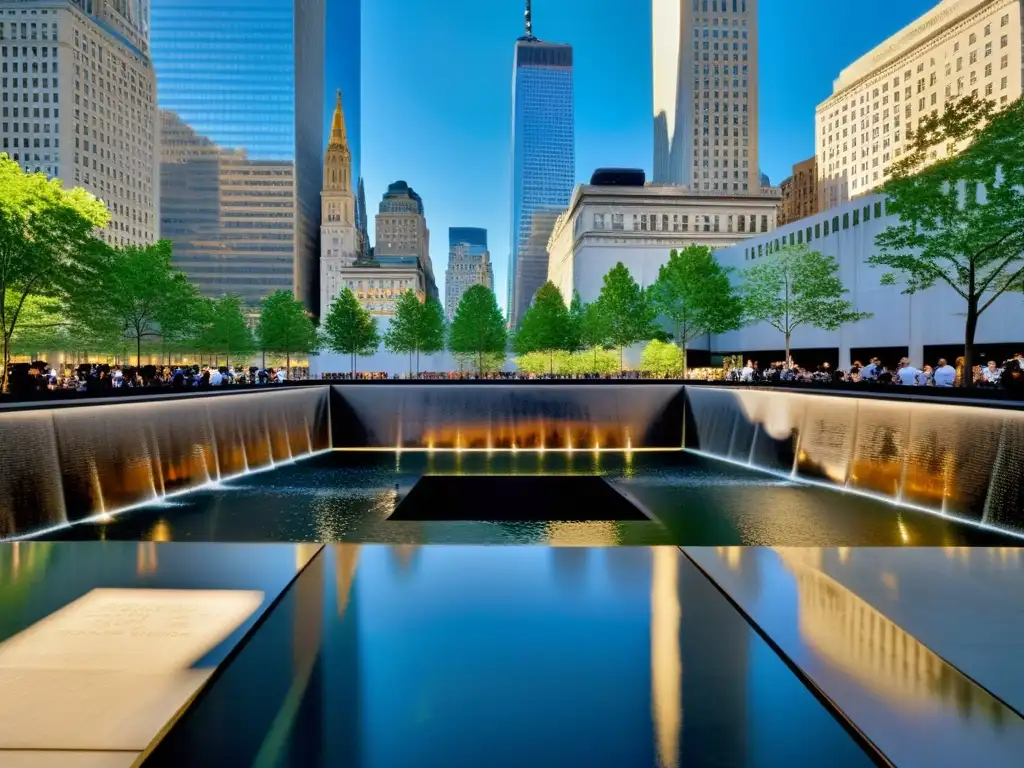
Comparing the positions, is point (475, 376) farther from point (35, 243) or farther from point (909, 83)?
point (909, 83)

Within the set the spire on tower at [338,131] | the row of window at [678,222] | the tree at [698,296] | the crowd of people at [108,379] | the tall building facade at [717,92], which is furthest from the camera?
the spire on tower at [338,131]

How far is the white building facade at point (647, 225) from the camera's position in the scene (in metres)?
83.8

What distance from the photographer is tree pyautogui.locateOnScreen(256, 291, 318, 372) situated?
58.4 meters

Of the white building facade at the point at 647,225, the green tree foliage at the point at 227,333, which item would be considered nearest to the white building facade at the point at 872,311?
the white building facade at the point at 647,225

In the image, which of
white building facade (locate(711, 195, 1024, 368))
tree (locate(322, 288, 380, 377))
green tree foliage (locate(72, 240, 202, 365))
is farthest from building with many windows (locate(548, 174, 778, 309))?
green tree foliage (locate(72, 240, 202, 365))

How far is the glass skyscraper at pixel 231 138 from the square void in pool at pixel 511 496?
11865 cm

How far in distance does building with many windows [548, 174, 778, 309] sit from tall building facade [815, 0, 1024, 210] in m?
17.4

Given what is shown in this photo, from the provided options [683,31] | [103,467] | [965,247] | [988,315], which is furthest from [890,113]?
[103,467]

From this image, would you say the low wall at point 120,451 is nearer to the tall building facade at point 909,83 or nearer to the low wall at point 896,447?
the low wall at point 896,447

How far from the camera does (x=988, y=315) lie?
3133 cm

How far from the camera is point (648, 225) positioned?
85.7 m

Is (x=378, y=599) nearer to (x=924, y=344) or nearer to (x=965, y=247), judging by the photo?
(x=965, y=247)

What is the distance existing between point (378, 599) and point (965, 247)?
21.6 m

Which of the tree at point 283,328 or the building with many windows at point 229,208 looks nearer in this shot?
the tree at point 283,328
